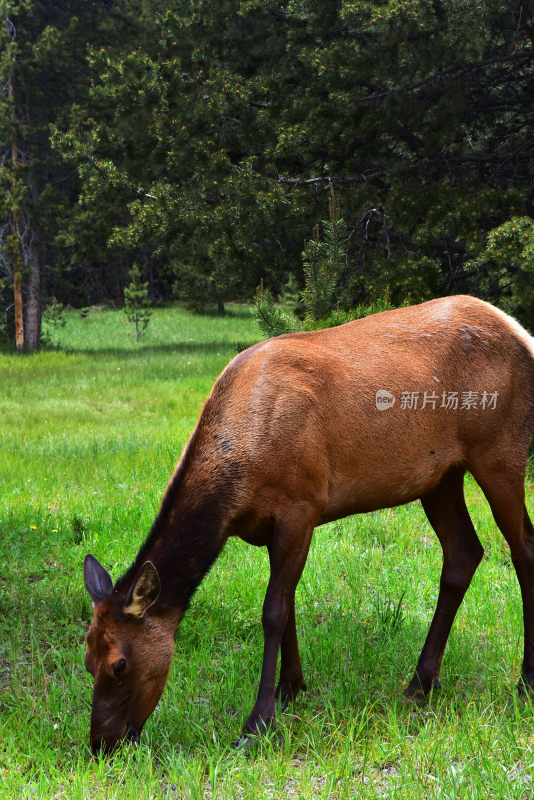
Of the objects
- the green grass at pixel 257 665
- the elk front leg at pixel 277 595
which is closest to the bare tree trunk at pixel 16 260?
the green grass at pixel 257 665

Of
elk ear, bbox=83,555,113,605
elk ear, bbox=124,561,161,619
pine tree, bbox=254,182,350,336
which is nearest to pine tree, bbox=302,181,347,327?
pine tree, bbox=254,182,350,336

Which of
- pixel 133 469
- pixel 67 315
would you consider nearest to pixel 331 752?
pixel 133 469

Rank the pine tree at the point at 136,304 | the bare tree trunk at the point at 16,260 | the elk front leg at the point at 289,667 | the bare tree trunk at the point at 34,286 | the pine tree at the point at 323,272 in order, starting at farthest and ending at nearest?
the pine tree at the point at 136,304
the bare tree trunk at the point at 34,286
the bare tree trunk at the point at 16,260
the pine tree at the point at 323,272
the elk front leg at the point at 289,667

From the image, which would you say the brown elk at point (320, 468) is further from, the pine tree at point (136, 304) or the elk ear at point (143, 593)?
the pine tree at point (136, 304)

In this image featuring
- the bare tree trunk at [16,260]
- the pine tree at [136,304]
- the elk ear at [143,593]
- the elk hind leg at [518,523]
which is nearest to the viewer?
the elk ear at [143,593]

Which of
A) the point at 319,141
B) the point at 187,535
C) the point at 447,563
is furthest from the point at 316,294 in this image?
the point at 319,141

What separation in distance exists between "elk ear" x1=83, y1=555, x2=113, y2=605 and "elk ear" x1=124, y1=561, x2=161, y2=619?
5.8 inches

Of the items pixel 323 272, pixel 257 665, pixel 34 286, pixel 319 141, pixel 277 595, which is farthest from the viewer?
pixel 34 286

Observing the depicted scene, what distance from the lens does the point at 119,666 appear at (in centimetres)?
342

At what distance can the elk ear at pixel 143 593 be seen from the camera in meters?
3.38

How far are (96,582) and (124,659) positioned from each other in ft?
1.21

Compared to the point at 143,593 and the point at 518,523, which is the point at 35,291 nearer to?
the point at 518,523

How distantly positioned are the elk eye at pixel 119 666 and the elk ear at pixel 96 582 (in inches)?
10.8

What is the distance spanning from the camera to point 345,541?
666 centimetres
